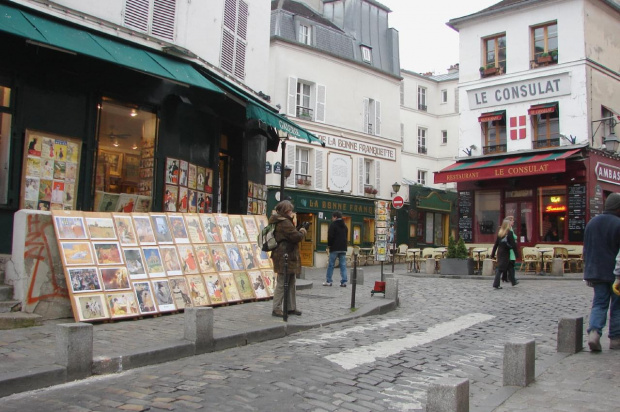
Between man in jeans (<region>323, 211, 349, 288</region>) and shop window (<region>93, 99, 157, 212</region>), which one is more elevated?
shop window (<region>93, 99, 157, 212</region>)

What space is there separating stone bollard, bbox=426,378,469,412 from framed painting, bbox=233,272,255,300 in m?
5.95

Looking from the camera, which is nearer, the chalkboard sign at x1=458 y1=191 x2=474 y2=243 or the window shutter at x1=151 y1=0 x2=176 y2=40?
the window shutter at x1=151 y1=0 x2=176 y2=40

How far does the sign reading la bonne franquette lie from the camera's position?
20797 mm

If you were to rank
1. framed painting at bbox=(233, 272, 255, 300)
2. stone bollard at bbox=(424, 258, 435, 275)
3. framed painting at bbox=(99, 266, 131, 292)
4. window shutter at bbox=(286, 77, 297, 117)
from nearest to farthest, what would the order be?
framed painting at bbox=(99, 266, 131, 292) < framed painting at bbox=(233, 272, 255, 300) < stone bollard at bbox=(424, 258, 435, 275) < window shutter at bbox=(286, 77, 297, 117)

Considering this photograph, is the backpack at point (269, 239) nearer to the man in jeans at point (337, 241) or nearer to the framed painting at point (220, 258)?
the framed painting at point (220, 258)

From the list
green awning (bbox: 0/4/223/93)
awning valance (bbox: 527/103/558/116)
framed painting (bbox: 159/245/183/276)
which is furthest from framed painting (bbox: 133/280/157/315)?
awning valance (bbox: 527/103/558/116)

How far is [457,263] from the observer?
17703mm

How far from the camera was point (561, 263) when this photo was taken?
17.5 metres

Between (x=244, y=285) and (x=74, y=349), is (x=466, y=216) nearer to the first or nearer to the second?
(x=244, y=285)

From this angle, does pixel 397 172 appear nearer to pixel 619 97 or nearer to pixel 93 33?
pixel 619 97

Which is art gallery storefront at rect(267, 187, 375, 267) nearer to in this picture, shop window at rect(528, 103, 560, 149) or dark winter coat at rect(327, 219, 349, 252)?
shop window at rect(528, 103, 560, 149)

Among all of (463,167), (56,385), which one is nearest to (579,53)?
(463,167)

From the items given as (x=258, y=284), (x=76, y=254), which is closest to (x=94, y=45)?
(x=76, y=254)

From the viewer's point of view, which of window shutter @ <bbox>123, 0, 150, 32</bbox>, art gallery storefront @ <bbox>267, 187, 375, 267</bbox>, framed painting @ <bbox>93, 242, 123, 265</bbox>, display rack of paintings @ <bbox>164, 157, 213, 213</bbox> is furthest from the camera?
art gallery storefront @ <bbox>267, 187, 375, 267</bbox>
